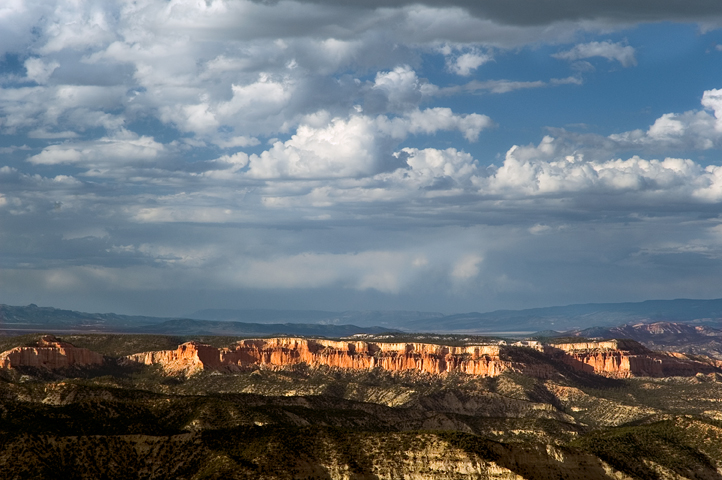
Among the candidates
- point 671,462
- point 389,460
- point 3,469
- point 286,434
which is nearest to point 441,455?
point 389,460

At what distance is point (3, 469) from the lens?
5276 inches

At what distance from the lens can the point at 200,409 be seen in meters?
184

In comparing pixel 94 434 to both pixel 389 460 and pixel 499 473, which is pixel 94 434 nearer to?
pixel 389 460

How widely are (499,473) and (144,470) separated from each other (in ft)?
161

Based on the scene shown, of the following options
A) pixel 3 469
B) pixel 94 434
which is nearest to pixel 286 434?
pixel 94 434

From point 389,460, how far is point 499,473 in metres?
15.5

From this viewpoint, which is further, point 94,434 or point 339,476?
point 94,434

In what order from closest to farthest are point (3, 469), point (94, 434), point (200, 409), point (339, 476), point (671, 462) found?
point (3, 469), point (339, 476), point (94, 434), point (671, 462), point (200, 409)

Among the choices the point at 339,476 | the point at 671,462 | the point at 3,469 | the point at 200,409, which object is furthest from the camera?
the point at 200,409

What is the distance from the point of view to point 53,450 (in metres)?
142

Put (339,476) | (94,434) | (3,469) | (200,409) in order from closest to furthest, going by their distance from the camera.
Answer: (3,469)
(339,476)
(94,434)
(200,409)

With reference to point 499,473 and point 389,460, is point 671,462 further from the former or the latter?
point 389,460

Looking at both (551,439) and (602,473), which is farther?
(551,439)

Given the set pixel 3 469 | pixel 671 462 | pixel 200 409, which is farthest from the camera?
pixel 200 409
